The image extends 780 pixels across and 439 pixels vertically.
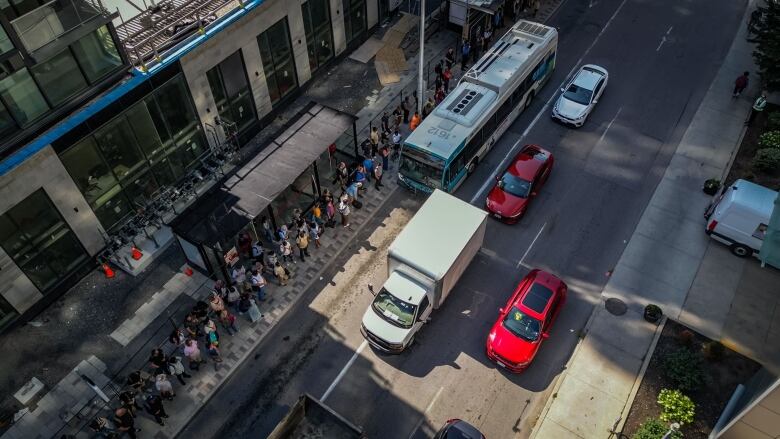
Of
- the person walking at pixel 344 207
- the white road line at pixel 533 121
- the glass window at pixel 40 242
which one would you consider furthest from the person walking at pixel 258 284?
the white road line at pixel 533 121

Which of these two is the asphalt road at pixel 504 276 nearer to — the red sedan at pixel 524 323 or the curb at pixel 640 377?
the red sedan at pixel 524 323

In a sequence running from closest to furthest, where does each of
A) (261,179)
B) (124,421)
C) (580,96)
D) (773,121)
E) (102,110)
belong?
(124,421)
(102,110)
(261,179)
(773,121)
(580,96)

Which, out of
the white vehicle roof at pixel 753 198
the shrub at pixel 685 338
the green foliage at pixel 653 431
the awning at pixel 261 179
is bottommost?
the shrub at pixel 685 338

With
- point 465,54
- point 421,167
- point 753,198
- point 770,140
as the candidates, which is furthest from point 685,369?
point 465,54

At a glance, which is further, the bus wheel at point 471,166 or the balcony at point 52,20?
the bus wheel at point 471,166

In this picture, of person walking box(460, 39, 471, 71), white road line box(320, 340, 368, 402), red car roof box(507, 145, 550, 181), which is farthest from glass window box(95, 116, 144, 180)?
person walking box(460, 39, 471, 71)

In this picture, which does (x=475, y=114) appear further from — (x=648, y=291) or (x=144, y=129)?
(x=144, y=129)
